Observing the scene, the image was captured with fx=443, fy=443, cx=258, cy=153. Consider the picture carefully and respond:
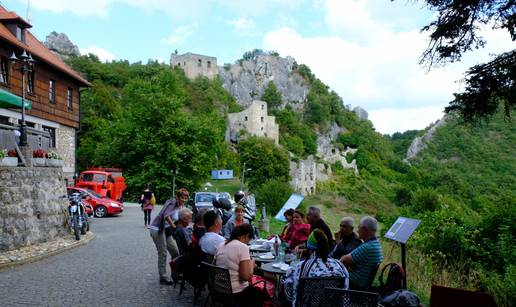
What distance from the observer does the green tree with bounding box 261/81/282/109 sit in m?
112

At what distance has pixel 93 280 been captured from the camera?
8.29 m

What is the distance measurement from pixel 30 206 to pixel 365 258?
30.2 feet

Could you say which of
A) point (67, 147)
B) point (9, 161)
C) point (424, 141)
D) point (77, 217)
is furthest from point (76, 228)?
point (424, 141)

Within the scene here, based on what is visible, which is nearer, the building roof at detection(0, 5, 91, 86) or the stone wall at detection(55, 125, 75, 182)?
the building roof at detection(0, 5, 91, 86)

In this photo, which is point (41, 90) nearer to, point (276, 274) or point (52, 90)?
point (52, 90)

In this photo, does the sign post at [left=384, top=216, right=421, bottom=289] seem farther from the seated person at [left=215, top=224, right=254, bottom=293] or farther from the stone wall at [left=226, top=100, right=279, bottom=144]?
the stone wall at [left=226, top=100, right=279, bottom=144]

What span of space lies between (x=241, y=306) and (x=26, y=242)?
25.8 feet

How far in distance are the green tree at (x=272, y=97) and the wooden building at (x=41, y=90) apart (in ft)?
285

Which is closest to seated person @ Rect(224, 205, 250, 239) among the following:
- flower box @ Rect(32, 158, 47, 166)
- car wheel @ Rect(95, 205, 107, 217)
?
flower box @ Rect(32, 158, 47, 166)

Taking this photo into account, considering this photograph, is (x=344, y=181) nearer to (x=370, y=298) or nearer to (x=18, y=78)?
(x=18, y=78)

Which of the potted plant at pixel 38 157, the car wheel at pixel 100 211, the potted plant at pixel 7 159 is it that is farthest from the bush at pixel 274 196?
the potted plant at pixel 7 159

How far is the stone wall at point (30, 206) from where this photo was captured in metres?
10.4

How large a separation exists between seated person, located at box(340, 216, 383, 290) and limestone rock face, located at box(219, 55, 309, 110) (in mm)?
107176

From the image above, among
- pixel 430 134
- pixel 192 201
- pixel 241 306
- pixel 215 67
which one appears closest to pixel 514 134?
pixel 430 134
